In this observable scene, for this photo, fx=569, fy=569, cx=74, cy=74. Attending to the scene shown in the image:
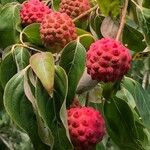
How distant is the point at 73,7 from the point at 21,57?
0.20 m

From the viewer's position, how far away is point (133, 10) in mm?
1416

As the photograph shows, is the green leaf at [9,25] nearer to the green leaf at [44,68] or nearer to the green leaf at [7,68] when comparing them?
the green leaf at [7,68]

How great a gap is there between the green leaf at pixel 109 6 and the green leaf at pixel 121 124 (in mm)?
209

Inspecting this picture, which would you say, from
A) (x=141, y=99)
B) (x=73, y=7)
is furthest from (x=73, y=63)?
(x=141, y=99)

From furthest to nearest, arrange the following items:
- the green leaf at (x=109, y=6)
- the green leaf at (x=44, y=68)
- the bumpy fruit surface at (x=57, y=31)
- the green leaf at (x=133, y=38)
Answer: the green leaf at (x=133, y=38) < the green leaf at (x=109, y=6) < the bumpy fruit surface at (x=57, y=31) < the green leaf at (x=44, y=68)

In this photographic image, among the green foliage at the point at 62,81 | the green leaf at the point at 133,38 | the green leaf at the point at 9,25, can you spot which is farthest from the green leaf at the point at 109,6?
the green leaf at the point at 9,25

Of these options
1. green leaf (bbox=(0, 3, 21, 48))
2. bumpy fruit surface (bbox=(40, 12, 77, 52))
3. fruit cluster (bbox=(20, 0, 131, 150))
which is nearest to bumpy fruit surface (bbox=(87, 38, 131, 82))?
fruit cluster (bbox=(20, 0, 131, 150))

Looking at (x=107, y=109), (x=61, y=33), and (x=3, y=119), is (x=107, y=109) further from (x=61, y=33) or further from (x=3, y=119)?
(x=3, y=119)

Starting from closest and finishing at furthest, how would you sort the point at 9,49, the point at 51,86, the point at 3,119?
the point at 51,86, the point at 9,49, the point at 3,119

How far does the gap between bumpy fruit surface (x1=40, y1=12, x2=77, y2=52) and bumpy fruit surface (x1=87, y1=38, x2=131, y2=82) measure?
0.35 ft

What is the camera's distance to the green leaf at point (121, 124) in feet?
4.36

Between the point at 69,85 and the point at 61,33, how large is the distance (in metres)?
0.12

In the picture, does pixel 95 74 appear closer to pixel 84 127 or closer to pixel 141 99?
pixel 84 127

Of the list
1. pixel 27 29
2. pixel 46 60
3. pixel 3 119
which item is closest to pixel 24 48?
pixel 27 29
